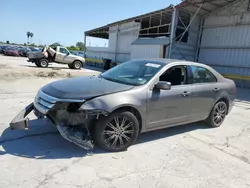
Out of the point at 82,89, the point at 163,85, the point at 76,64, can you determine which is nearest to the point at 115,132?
the point at 82,89

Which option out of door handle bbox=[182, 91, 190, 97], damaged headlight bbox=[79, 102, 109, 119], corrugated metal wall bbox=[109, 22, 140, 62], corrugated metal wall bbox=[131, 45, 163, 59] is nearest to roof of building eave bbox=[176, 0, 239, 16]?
corrugated metal wall bbox=[131, 45, 163, 59]

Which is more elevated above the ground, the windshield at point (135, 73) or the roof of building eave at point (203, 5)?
the roof of building eave at point (203, 5)

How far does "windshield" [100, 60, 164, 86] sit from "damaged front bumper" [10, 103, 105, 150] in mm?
1076

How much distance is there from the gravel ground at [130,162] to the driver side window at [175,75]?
1.15 metres

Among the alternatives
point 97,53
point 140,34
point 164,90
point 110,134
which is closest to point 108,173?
point 110,134

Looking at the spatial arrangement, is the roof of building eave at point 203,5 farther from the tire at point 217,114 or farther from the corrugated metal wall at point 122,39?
the tire at point 217,114

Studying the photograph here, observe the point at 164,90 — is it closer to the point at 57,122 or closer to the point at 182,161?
the point at 182,161

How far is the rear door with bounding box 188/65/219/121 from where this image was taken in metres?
4.89

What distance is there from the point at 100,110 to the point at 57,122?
27.7 inches

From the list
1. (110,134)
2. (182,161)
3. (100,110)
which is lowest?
(182,161)

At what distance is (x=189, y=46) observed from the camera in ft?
59.1

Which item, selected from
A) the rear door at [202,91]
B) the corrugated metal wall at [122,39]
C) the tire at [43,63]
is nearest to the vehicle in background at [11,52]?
the corrugated metal wall at [122,39]

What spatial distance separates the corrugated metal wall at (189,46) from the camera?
16994 mm

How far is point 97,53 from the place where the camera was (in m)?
29.3
